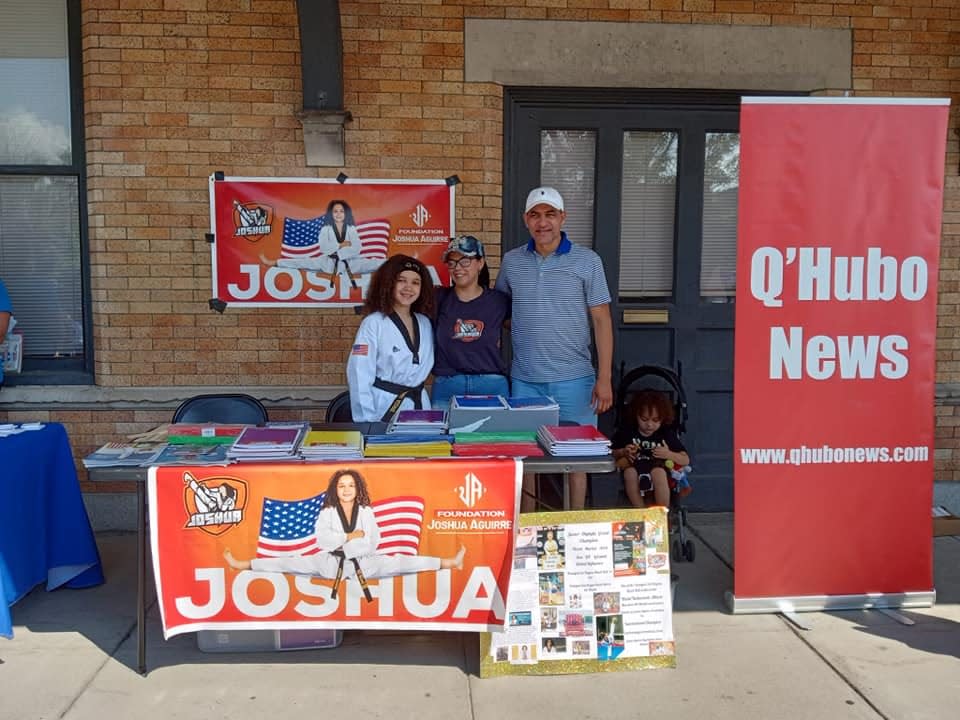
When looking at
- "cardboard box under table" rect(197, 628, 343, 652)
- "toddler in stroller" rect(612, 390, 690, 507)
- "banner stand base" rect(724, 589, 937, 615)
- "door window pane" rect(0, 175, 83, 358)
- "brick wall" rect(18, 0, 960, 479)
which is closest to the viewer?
"cardboard box under table" rect(197, 628, 343, 652)

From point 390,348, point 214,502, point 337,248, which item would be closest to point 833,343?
point 390,348

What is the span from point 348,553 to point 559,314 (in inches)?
72.3

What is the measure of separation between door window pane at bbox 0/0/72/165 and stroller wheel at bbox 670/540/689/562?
15.1 ft

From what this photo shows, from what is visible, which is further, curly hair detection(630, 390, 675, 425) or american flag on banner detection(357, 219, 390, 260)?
american flag on banner detection(357, 219, 390, 260)

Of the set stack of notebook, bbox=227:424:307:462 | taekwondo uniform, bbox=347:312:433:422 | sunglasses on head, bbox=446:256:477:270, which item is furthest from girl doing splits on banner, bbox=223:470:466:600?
sunglasses on head, bbox=446:256:477:270

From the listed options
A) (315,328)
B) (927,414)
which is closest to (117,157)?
(315,328)

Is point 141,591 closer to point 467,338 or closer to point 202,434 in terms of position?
point 202,434

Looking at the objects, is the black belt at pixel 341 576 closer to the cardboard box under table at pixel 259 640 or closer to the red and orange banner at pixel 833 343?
the cardboard box under table at pixel 259 640

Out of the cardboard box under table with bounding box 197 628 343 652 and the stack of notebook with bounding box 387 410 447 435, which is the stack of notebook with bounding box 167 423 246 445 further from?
the cardboard box under table with bounding box 197 628 343 652

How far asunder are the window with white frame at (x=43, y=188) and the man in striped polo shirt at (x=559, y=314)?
10.1ft

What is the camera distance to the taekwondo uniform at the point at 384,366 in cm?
442

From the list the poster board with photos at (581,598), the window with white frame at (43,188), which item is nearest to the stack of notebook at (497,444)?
the poster board with photos at (581,598)

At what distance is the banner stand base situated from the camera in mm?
4250

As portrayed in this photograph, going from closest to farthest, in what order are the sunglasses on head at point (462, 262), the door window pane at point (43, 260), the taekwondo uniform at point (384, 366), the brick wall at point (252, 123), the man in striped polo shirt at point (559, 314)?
the taekwondo uniform at point (384, 366) → the sunglasses on head at point (462, 262) → the man in striped polo shirt at point (559, 314) → the brick wall at point (252, 123) → the door window pane at point (43, 260)
